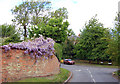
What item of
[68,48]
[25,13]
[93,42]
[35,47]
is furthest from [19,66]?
[68,48]

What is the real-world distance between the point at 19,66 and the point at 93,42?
30222 millimetres

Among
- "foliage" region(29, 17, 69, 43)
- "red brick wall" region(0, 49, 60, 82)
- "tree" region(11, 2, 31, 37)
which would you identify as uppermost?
"tree" region(11, 2, 31, 37)

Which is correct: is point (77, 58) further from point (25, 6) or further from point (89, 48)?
point (25, 6)

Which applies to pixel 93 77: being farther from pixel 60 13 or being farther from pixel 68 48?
pixel 68 48

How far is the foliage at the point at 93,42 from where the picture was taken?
3797 cm

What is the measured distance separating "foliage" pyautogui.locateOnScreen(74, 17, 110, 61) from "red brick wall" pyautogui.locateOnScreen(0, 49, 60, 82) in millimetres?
26040

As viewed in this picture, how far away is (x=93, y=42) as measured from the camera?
3931 cm

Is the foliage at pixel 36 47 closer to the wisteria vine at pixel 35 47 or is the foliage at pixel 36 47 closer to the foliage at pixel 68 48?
the wisteria vine at pixel 35 47

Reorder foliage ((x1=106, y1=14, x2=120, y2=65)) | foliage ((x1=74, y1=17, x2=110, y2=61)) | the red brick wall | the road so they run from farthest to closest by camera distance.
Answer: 1. foliage ((x1=74, y1=17, x2=110, y2=61))
2. foliage ((x1=106, y1=14, x2=120, y2=65))
3. the road
4. the red brick wall

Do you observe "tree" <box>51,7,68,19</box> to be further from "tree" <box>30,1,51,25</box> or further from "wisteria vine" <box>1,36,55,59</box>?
"wisteria vine" <box>1,36,55,59</box>

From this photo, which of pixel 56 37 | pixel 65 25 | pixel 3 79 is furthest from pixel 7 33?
pixel 3 79

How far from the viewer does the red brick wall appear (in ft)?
34.4

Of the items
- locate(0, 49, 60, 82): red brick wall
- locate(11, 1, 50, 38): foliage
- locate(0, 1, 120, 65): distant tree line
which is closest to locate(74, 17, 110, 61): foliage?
locate(0, 1, 120, 65): distant tree line

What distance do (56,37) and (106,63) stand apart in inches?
853
